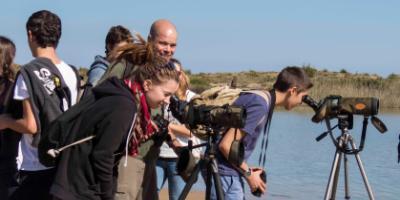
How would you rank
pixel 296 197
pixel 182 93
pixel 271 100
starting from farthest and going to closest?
pixel 296 197
pixel 182 93
pixel 271 100

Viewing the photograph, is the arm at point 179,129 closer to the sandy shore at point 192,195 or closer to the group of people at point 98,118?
the group of people at point 98,118

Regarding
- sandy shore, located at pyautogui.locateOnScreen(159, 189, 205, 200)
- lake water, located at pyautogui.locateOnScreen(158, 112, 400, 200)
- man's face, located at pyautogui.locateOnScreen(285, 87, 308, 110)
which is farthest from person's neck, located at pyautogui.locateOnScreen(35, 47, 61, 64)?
lake water, located at pyautogui.locateOnScreen(158, 112, 400, 200)

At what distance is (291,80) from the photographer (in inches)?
167

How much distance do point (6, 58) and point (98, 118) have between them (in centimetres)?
118

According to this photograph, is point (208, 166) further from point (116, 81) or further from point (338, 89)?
point (338, 89)

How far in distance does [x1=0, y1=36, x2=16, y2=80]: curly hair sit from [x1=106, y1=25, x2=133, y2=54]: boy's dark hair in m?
0.65

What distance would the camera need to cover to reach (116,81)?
132 inches

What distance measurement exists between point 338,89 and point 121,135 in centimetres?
1900

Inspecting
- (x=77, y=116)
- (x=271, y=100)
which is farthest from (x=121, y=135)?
(x=271, y=100)

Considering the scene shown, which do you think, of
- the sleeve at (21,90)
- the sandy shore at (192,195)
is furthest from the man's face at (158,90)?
the sandy shore at (192,195)

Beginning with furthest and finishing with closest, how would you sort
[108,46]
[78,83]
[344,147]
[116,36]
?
[344,147]
[108,46]
[116,36]
[78,83]

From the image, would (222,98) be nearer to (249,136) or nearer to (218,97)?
(218,97)

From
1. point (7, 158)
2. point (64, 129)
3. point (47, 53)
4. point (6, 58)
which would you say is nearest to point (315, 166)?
point (6, 58)

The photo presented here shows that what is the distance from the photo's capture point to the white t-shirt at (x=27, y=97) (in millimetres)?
3633
